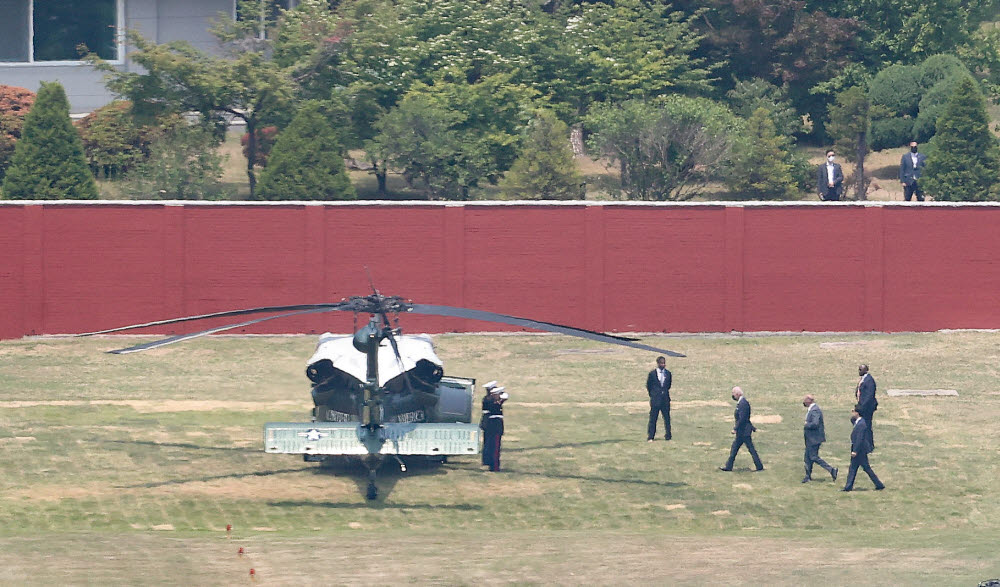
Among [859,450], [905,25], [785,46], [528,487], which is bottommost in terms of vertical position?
[528,487]

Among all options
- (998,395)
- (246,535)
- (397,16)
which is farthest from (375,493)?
(397,16)

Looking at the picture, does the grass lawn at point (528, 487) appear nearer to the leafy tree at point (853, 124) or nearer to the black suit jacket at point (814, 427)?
the black suit jacket at point (814, 427)

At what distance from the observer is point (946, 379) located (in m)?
35.4

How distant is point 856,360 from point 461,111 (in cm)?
1669

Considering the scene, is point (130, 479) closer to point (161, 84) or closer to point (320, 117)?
point (320, 117)

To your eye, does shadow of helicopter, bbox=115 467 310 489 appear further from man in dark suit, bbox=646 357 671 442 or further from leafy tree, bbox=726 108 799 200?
leafy tree, bbox=726 108 799 200

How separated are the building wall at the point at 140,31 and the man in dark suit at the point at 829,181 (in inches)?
924

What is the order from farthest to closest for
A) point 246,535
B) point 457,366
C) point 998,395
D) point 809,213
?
point 809,213 → point 457,366 → point 998,395 → point 246,535

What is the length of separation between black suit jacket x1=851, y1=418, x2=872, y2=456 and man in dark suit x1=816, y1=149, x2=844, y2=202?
19.2 meters

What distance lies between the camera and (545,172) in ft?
151

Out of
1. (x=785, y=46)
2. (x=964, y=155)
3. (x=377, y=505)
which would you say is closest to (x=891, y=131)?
(x=785, y=46)

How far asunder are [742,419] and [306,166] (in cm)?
2094

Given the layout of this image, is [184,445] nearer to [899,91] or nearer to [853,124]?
[853,124]

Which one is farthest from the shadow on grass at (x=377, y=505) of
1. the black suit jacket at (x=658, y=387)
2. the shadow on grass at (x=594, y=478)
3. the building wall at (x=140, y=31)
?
the building wall at (x=140, y=31)
